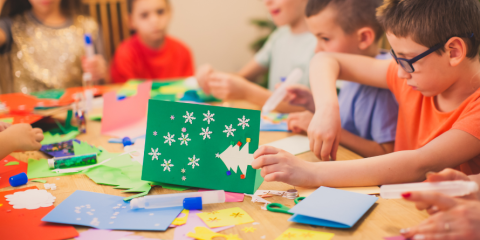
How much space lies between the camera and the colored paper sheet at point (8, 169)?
651mm

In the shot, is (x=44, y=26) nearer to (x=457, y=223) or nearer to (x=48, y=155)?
(x=48, y=155)

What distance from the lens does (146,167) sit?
622 millimetres

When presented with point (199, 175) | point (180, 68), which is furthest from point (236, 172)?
point (180, 68)

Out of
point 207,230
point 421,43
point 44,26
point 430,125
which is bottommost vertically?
point 207,230

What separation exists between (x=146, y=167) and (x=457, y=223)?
0.47 meters

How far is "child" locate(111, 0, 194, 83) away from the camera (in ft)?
5.91

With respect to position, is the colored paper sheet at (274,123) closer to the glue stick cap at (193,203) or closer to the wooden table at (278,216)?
the wooden table at (278,216)

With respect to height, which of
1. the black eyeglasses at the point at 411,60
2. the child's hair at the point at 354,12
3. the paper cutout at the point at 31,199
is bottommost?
the paper cutout at the point at 31,199

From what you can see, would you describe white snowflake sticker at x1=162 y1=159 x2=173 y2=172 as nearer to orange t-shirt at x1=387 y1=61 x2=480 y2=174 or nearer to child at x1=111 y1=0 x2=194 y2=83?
orange t-shirt at x1=387 y1=61 x2=480 y2=174

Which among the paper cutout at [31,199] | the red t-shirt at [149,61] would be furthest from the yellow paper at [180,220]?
the red t-shirt at [149,61]

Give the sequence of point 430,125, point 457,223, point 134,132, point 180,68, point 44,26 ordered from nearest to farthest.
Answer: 1. point 457,223
2. point 430,125
3. point 134,132
4. point 44,26
5. point 180,68

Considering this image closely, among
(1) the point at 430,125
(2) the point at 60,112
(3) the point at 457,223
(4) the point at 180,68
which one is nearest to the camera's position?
(3) the point at 457,223

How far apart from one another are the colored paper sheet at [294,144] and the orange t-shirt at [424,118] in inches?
9.0

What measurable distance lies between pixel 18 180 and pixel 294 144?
552 millimetres
